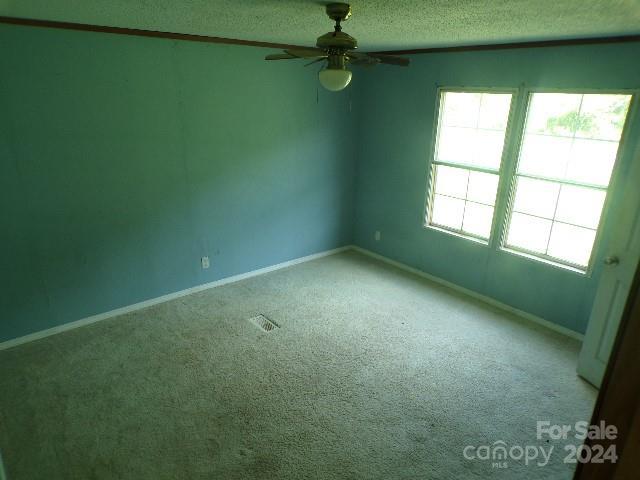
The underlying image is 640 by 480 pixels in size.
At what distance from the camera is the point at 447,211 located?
437 centimetres

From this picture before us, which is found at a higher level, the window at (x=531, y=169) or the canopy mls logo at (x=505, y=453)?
the window at (x=531, y=169)

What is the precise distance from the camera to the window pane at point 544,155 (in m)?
Result: 3.36

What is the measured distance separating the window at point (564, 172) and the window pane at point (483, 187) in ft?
0.73

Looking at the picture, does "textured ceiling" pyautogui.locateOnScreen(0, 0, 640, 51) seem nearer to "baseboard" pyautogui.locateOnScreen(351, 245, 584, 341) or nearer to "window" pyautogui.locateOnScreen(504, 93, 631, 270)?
"window" pyautogui.locateOnScreen(504, 93, 631, 270)

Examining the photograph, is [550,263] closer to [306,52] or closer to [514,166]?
[514,166]

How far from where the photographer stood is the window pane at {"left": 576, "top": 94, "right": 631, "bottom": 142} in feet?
9.86

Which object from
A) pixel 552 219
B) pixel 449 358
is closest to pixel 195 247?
pixel 449 358

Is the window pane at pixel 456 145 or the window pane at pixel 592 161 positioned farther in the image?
the window pane at pixel 456 145

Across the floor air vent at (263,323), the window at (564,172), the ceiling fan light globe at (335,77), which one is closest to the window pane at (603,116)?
the window at (564,172)

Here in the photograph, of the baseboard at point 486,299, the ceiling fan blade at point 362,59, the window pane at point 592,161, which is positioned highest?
the ceiling fan blade at point 362,59

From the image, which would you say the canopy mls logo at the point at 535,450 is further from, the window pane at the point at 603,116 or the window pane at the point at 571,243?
the window pane at the point at 603,116

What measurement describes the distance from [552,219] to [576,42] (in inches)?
55.3

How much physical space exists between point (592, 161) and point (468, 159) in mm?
1109

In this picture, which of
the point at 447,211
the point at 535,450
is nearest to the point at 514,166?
the point at 447,211
